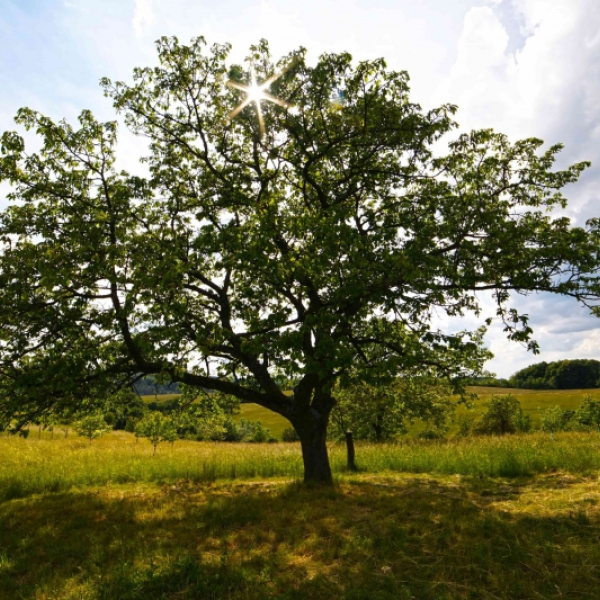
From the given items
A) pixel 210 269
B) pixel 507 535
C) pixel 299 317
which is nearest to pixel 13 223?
pixel 210 269

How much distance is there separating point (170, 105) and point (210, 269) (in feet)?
18.7

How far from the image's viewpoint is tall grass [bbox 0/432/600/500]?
15.2m

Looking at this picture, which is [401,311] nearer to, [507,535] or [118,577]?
[507,535]

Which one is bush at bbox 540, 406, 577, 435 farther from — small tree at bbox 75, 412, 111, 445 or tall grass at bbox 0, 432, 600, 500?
small tree at bbox 75, 412, 111, 445

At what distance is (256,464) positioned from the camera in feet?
58.4

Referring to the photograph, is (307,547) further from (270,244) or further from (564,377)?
(564,377)

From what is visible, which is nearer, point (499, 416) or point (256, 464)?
point (256, 464)

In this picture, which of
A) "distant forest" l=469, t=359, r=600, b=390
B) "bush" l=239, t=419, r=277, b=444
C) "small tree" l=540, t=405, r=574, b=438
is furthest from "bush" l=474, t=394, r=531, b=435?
"distant forest" l=469, t=359, r=600, b=390

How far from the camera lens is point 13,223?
11.2 m

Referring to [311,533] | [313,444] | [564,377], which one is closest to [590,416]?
[313,444]

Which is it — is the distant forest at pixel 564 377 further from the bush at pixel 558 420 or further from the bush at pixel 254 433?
the bush at pixel 558 420

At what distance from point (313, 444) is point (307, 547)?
5.40 m

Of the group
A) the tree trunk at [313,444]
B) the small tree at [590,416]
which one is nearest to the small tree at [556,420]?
the small tree at [590,416]

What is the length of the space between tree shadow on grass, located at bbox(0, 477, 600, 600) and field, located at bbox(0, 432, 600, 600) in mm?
30
